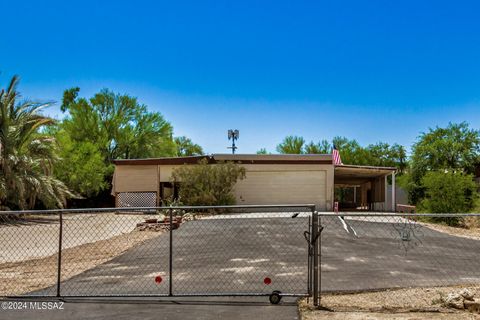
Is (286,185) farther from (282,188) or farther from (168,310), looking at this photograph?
(168,310)

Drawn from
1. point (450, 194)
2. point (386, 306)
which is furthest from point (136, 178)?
point (386, 306)

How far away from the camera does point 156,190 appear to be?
31.3 meters

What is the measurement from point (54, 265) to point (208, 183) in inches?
645

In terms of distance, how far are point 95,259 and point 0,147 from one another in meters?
13.7

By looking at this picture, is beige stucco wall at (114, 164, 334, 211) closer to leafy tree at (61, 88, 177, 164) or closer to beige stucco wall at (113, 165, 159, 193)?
beige stucco wall at (113, 165, 159, 193)

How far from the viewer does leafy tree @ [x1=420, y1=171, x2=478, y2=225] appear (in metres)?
23.9

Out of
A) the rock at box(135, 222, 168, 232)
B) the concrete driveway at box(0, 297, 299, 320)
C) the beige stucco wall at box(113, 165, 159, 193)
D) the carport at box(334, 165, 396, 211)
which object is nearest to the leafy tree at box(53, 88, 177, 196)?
the beige stucco wall at box(113, 165, 159, 193)

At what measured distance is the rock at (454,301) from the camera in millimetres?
6566

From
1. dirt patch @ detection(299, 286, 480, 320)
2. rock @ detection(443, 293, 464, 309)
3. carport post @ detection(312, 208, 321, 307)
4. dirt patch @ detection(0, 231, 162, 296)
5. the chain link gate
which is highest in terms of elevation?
carport post @ detection(312, 208, 321, 307)

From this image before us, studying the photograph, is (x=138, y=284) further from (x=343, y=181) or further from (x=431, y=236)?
(x=343, y=181)

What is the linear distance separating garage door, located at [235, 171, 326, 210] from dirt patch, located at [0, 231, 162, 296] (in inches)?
566

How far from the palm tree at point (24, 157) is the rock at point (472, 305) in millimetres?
21537

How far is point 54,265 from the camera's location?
11367 mm

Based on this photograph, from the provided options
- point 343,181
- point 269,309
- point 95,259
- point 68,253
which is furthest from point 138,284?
point 343,181
